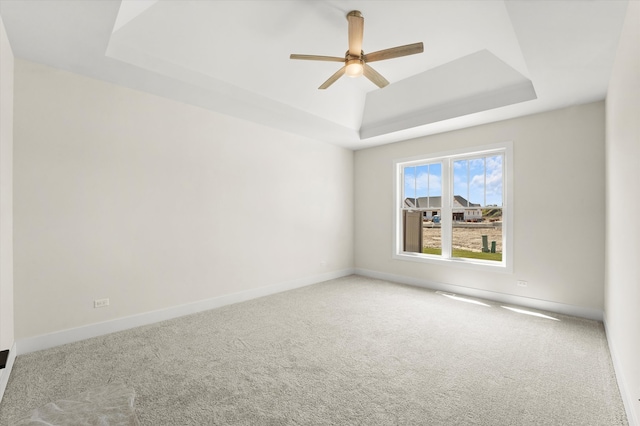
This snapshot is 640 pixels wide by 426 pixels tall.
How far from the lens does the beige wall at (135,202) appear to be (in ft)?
9.07

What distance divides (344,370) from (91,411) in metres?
1.70

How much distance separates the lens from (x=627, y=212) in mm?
2080

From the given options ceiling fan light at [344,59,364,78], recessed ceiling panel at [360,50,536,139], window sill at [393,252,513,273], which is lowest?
window sill at [393,252,513,273]

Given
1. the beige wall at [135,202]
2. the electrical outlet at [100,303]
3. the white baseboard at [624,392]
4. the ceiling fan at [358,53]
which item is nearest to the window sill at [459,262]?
the white baseboard at [624,392]

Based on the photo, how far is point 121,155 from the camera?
10.7 feet

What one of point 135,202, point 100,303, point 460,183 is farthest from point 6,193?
point 460,183

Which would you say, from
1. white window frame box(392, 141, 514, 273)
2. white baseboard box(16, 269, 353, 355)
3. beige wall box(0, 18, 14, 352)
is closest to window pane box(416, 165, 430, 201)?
white window frame box(392, 141, 514, 273)

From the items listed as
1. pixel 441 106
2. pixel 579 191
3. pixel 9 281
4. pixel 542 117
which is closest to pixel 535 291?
pixel 579 191

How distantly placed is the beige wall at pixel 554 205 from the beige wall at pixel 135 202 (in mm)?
3149

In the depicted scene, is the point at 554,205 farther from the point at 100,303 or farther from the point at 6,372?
the point at 6,372

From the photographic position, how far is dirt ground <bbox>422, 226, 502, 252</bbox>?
5.02m

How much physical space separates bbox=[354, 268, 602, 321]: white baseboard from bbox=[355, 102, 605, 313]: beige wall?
6 centimetres

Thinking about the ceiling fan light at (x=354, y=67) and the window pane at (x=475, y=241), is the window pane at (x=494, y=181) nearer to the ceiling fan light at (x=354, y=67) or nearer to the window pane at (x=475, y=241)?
the window pane at (x=475, y=241)

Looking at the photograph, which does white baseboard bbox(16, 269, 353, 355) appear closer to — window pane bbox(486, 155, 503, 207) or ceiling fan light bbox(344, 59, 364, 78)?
ceiling fan light bbox(344, 59, 364, 78)
